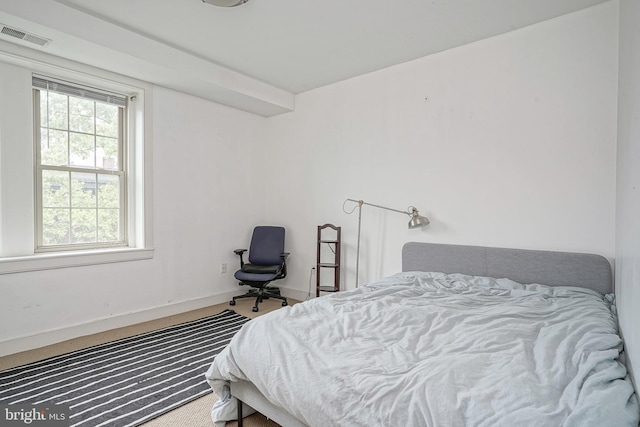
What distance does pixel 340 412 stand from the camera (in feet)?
4.06

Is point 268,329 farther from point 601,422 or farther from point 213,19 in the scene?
point 213,19

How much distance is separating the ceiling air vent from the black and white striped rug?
8.09 feet

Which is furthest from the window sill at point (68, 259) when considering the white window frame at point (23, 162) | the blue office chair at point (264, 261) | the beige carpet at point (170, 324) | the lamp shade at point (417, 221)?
the lamp shade at point (417, 221)

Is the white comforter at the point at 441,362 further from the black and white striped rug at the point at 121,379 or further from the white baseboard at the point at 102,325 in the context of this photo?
the white baseboard at the point at 102,325

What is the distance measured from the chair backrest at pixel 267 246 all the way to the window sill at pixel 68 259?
123 cm

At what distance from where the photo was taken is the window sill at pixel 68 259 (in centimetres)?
274

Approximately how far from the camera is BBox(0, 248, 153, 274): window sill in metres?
2.74

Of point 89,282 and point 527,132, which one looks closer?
point 527,132

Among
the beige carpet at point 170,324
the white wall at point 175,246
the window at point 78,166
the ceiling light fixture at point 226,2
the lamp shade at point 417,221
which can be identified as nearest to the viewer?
the beige carpet at point 170,324

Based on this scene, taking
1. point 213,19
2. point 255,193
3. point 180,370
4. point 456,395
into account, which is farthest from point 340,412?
point 255,193

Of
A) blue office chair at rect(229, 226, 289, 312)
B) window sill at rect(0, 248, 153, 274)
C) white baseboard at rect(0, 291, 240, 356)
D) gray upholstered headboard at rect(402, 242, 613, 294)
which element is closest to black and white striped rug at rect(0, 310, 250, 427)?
white baseboard at rect(0, 291, 240, 356)

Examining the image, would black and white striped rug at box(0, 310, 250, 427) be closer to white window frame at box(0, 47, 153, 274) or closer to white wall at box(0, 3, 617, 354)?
white wall at box(0, 3, 617, 354)

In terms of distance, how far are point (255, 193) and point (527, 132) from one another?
10.7ft

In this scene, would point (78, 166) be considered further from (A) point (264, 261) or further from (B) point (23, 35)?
(A) point (264, 261)
